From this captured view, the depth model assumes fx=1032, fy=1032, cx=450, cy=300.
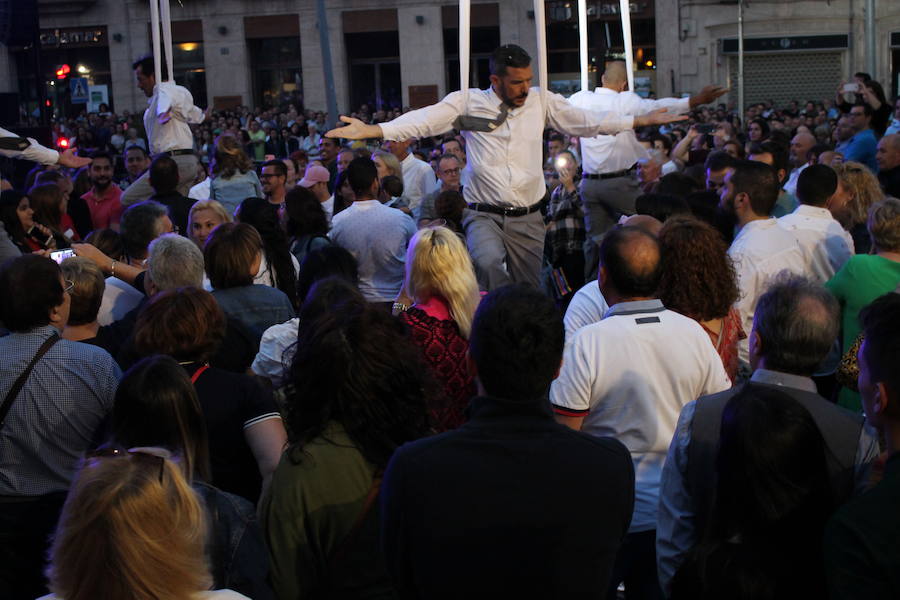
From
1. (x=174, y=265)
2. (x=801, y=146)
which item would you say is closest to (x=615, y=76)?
(x=801, y=146)

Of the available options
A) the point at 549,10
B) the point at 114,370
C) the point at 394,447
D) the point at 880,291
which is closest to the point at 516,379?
the point at 394,447

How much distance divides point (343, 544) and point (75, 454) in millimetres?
1499

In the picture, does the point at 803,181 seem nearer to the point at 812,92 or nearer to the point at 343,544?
the point at 343,544

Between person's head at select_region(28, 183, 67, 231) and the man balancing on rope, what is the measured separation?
2450 millimetres

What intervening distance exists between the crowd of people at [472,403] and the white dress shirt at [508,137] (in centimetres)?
2

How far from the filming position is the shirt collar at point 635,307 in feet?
12.3

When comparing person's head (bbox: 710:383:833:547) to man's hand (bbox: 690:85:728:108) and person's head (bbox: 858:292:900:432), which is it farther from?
man's hand (bbox: 690:85:728:108)

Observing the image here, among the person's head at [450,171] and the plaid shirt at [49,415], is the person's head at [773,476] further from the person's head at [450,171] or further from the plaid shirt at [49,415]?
the person's head at [450,171]

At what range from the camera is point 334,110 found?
16266 millimetres

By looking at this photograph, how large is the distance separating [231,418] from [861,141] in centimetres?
809

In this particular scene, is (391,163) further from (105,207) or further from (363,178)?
(105,207)

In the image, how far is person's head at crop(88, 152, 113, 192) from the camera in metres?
9.17

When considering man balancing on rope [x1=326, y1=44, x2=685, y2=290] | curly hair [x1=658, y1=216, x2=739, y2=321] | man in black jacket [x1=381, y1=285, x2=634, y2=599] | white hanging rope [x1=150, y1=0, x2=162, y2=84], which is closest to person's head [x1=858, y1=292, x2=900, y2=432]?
man in black jacket [x1=381, y1=285, x2=634, y2=599]

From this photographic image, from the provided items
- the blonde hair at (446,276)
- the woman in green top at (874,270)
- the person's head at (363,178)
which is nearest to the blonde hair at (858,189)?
the woman in green top at (874,270)
